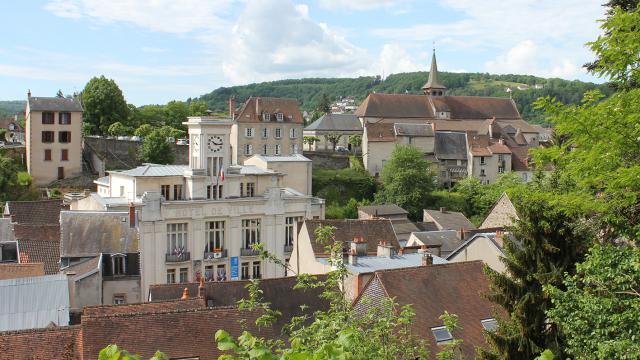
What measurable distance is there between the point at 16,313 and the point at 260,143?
47595 millimetres

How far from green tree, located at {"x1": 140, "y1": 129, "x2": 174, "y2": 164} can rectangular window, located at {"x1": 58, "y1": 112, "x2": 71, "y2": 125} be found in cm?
715

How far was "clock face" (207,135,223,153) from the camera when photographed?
3525cm

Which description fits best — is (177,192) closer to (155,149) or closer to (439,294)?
(439,294)

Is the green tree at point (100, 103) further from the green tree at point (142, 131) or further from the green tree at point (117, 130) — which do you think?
the green tree at point (142, 131)

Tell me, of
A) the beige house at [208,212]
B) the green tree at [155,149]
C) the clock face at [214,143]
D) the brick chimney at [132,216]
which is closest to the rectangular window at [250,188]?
the beige house at [208,212]

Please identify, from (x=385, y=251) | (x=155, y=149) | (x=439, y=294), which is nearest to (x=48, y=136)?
(x=155, y=149)

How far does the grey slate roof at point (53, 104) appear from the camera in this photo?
2142 inches

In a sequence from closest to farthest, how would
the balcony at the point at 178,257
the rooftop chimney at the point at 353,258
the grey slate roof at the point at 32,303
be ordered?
the grey slate roof at the point at 32,303 < the rooftop chimney at the point at 353,258 < the balcony at the point at 178,257

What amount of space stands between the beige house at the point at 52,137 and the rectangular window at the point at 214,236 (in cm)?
2640

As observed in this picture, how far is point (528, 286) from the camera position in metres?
15.7

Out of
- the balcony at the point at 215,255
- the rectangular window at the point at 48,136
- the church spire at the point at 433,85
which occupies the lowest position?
the balcony at the point at 215,255

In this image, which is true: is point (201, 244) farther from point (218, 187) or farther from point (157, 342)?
point (157, 342)

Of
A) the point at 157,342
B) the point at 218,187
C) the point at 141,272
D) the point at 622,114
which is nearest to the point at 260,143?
the point at 218,187

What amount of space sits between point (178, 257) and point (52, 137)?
28011mm
